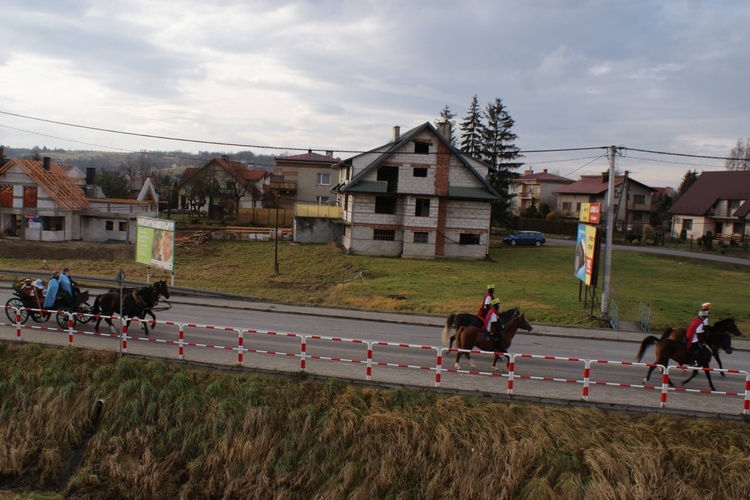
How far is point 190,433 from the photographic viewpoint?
532 inches

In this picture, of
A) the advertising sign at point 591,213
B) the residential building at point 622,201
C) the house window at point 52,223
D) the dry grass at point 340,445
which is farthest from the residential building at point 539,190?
the dry grass at point 340,445

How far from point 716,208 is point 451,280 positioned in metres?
44.0

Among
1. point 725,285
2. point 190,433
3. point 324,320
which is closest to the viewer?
point 190,433

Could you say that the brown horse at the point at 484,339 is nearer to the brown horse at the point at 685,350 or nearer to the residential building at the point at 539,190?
the brown horse at the point at 685,350

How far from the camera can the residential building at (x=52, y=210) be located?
4847cm

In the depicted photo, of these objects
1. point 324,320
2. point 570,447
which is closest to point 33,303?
point 324,320

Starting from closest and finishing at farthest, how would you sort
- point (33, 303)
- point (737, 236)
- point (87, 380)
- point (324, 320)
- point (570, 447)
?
point (570, 447)
point (87, 380)
point (33, 303)
point (324, 320)
point (737, 236)

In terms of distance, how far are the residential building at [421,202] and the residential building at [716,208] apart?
28.6 meters

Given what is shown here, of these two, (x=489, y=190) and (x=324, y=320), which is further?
(x=489, y=190)

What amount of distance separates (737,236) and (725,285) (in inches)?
1056

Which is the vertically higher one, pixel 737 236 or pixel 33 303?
pixel 737 236

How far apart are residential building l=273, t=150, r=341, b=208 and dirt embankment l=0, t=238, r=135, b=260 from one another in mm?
27861

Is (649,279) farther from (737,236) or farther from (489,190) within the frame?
(737,236)

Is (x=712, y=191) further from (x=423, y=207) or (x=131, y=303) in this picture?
(x=131, y=303)
